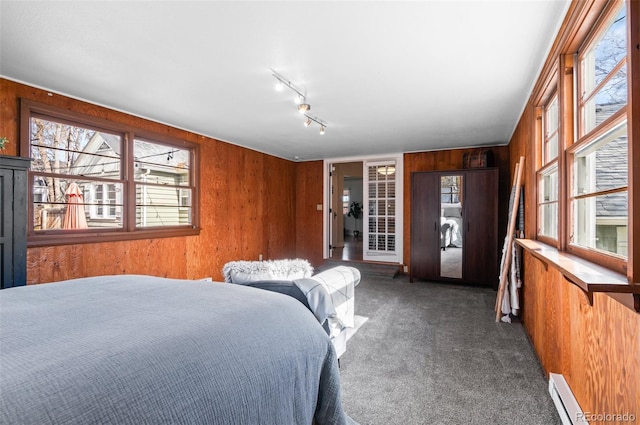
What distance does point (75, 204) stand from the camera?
10.5ft

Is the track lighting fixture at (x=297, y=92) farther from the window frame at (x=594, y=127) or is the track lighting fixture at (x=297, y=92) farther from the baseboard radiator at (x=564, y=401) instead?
the baseboard radiator at (x=564, y=401)

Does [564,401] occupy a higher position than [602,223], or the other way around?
[602,223]

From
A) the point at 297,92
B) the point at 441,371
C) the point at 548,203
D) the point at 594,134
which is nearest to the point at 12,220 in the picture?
the point at 297,92

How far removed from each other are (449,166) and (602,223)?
424 centimetres

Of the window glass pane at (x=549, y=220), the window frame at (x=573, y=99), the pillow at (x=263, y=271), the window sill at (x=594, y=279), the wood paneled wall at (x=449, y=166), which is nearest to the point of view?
the window sill at (x=594, y=279)

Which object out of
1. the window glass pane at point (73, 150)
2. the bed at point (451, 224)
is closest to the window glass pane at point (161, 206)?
the window glass pane at point (73, 150)

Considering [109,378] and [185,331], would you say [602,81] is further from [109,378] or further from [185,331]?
[109,378]

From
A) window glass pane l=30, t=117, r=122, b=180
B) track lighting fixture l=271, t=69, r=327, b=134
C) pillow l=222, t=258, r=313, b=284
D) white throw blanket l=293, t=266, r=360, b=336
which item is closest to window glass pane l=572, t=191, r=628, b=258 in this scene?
white throw blanket l=293, t=266, r=360, b=336

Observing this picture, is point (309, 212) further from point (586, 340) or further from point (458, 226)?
point (586, 340)

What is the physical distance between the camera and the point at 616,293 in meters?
1.07

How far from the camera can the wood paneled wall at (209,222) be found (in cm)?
289

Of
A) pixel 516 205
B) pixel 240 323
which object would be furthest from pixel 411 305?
pixel 240 323

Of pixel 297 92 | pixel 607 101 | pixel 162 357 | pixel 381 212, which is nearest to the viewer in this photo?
pixel 162 357

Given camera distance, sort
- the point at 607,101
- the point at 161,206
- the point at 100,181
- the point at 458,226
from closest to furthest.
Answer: the point at 607,101 → the point at 100,181 → the point at 161,206 → the point at 458,226
